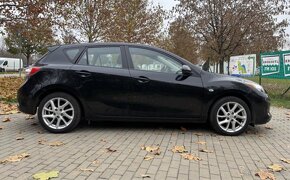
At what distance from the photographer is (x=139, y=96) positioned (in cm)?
597

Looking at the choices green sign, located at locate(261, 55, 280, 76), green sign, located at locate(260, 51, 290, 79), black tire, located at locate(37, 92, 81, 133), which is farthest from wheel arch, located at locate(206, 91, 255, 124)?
green sign, located at locate(261, 55, 280, 76)

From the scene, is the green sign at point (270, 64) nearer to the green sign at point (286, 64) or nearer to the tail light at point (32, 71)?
the green sign at point (286, 64)

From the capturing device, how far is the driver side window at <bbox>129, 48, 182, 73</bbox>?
6086 millimetres

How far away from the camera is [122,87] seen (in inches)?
235

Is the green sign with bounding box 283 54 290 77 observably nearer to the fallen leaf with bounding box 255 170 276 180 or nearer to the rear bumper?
the fallen leaf with bounding box 255 170 276 180

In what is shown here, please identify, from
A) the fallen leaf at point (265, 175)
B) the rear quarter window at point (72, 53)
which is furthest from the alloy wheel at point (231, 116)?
the rear quarter window at point (72, 53)

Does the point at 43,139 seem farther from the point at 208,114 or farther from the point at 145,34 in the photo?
the point at 145,34

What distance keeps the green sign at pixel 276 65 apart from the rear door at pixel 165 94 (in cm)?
700

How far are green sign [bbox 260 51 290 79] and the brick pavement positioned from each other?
5.54m

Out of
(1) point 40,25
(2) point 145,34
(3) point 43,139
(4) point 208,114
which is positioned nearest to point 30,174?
(3) point 43,139

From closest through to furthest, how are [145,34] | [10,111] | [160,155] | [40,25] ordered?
1. [160,155]
2. [10,111]
3. [40,25]
4. [145,34]

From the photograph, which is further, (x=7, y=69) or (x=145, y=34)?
(x=7, y=69)

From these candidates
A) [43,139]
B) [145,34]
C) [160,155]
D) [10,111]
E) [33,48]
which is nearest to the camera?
[160,155]

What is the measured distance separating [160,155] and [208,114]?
1654 millimetres
